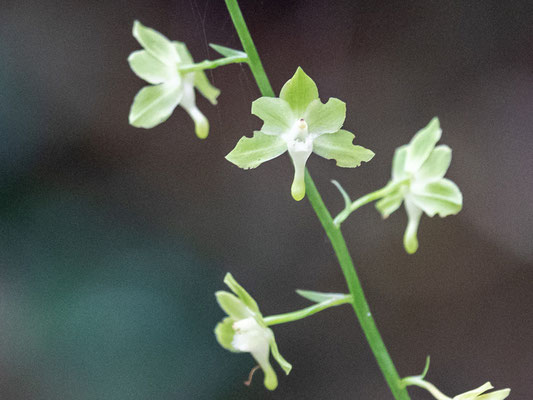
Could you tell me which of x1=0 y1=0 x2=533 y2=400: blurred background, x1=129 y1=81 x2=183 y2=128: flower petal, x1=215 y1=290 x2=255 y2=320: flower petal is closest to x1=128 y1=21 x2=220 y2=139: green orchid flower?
x1=129 y1=81 x2=183 y2=128: flower petal

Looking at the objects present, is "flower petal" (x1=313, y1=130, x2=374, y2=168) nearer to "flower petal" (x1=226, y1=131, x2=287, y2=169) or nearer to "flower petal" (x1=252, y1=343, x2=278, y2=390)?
"flower petal" (x1=226, y1=131, x2=287, y2=169)

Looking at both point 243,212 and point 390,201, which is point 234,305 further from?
point 243,212

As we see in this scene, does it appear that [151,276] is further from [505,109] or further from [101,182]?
[505,109]

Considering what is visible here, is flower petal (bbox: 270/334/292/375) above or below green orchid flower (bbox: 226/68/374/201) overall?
below

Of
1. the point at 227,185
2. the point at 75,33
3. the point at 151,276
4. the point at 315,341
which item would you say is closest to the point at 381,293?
the point at 315,341

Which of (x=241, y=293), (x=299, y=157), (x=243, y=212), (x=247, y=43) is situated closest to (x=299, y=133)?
(x=299, y=157)

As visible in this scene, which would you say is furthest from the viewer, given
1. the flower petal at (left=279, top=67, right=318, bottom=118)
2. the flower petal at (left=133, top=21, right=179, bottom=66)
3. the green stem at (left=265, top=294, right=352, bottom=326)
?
the flower petal at (left=133, top=21, right=179, bottom=66)

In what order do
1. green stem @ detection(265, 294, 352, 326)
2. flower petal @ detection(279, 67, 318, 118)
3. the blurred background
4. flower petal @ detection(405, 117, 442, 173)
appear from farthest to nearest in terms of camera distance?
the blurred background, flower petal @ detection(405, 117, 442, 173), green stem @ detection(265, 294, 352, 326), flower petal @ detection(279, 67, 318, 118)

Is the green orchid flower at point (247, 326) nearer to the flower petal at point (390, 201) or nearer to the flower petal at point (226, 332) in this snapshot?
the flower petal at point (226, 332)
